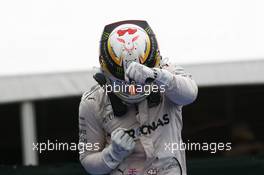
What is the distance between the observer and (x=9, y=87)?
2.73m

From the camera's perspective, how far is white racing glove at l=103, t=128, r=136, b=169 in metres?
1.90

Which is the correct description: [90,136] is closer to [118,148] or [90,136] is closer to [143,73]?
[118,148]

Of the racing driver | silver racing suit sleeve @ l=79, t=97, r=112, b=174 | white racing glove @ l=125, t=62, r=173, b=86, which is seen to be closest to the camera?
white racing glove @ l=125, t=62, r=173, b=86

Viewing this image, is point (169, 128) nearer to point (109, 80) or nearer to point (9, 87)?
point (109, 80)

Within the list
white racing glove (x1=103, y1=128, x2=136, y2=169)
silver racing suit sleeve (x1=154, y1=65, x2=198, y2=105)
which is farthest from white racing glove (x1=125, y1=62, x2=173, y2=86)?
white racing glove (x1=103, y1=128, x2=136, y2=169)

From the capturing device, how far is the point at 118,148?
6.23 ft

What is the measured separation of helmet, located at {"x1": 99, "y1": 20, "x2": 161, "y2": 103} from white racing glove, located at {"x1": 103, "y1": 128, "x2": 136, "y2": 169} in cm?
10

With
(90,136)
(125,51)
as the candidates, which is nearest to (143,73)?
(125,51)

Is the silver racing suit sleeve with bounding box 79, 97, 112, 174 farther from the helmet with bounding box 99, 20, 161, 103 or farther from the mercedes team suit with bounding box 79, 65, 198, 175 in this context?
the helmet with bounding box 99, 20, 161, 103

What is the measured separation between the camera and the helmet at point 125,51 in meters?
1.88

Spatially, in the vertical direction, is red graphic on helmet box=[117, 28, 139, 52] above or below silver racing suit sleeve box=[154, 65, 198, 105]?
above

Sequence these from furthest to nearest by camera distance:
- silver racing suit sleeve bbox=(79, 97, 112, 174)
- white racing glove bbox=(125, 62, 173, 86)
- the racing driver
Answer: silver racing suit sleeve bbox=(79, 97, 112, 174) < the racing driver < white racing glove bbox=(125, 62, 173, 86)

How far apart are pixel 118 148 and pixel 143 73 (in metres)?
0.25

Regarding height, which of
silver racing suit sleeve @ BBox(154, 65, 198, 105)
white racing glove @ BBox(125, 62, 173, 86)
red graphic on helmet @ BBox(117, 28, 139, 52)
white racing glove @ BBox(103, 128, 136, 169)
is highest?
red graphic on helmet @ BBox(117, 28, 139, 52)
